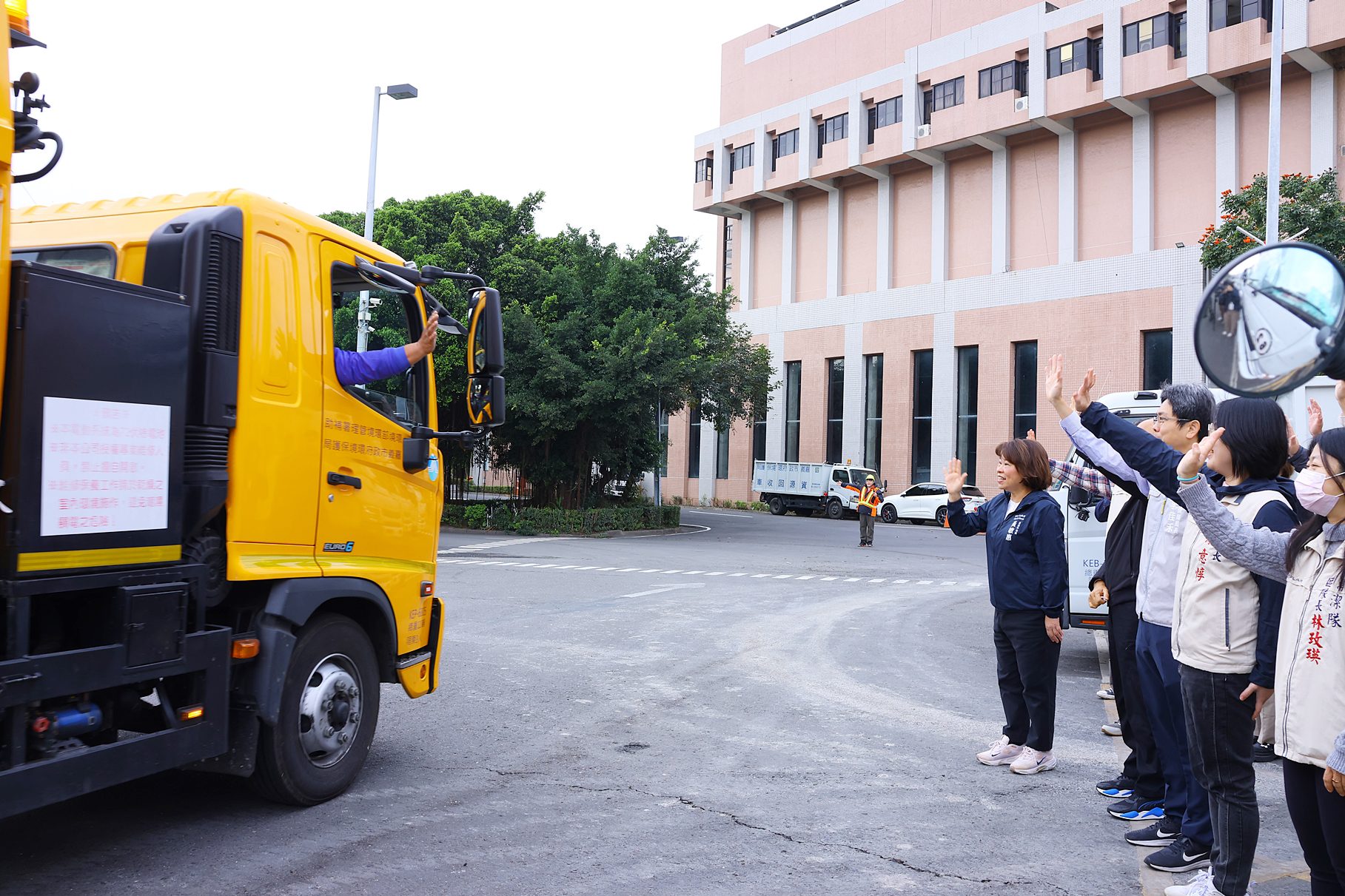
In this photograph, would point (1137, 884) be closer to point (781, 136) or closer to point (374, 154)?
point (374, 154)

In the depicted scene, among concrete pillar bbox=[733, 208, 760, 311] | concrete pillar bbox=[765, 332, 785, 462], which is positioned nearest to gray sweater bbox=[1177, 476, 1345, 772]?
concrete pillar bbox=[765, 332, 785, 462]

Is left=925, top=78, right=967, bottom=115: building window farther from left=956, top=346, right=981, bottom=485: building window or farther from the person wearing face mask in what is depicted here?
the person wearing face mask

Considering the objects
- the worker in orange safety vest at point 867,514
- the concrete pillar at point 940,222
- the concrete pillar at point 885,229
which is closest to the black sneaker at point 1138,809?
the worker in orange safety vest at point 867,514

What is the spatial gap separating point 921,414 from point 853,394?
3.27 metres

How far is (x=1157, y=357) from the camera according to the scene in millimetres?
35938

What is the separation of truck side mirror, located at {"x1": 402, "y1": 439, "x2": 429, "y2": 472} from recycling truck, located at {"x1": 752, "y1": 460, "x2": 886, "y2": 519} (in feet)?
115

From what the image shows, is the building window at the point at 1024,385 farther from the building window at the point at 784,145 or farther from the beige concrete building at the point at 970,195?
the building window at the point at 784,145

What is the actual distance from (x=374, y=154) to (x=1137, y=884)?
818 inches

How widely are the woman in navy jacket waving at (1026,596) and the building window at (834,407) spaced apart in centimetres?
4055

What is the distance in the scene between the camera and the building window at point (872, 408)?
4469cm

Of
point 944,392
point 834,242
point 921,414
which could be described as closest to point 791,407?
point 921,414

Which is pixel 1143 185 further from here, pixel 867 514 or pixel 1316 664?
pixel 1316 664

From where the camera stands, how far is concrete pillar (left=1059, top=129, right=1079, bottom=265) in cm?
3831

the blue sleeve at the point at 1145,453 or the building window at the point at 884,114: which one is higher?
the building window at the point at 884,114
